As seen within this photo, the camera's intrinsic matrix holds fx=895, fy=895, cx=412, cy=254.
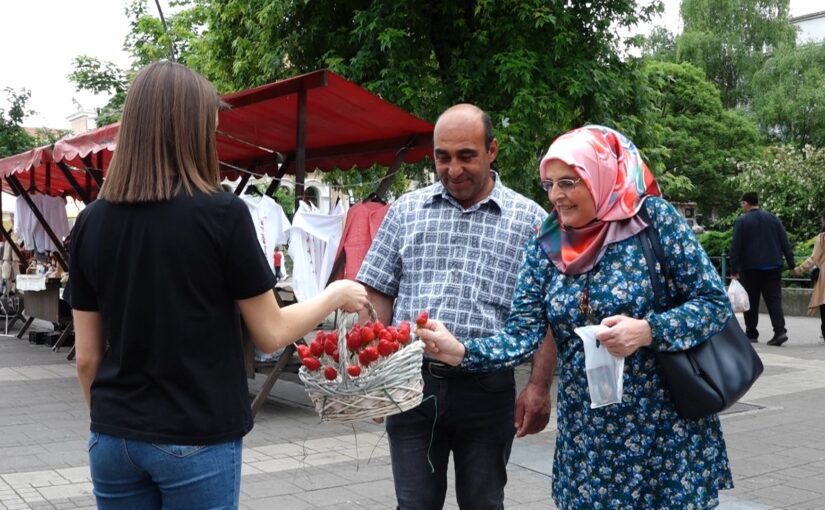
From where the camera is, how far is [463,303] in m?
3.30

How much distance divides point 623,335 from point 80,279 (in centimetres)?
148

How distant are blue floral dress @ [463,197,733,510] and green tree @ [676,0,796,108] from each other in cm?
4348

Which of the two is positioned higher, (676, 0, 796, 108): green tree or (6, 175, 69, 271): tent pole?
(676, 0, 796, 108): green tree

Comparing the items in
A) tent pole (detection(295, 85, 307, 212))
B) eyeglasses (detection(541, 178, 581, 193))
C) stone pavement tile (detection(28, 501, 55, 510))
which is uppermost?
tent pole (detection(295, 85, 307, 212))

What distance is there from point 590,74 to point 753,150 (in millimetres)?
34231

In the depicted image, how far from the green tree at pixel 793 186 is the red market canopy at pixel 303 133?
18.5 metres

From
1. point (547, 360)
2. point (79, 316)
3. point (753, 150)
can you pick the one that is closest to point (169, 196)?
point (79, 316)

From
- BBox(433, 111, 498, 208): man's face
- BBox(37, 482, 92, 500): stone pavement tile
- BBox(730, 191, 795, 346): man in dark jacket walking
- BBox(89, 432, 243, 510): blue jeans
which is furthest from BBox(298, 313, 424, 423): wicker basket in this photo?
BBox(730, 191, 795, 346): man in dark jacket walking

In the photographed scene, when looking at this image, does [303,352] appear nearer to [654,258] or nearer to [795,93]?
[654,258]

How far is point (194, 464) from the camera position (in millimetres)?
2211

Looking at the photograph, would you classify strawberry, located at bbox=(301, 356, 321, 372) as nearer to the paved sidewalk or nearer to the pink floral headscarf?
the pink floral headscarf

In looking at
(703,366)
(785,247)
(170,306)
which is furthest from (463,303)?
(785,247)

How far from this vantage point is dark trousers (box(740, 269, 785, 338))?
12891 mm

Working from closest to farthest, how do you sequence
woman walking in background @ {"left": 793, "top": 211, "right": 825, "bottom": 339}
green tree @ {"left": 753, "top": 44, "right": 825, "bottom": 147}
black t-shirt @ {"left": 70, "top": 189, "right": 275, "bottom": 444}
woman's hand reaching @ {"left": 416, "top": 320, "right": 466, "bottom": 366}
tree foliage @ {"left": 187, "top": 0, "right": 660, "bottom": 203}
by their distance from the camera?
black t-shirt @ {"left": 70, "top": 189, "right": 275, "bottom": 444} → woman's hand reaching @ {"left": 416, "top": 320, "right": 466, "bottom": 366} → tree foliage @ {"left": 187, "top": 0, "right": 660, "bottom": 203} → woman walking in background @ {"left": 793, "top": 211, "right": 825, "bottom": 339} → green tree @ {"left": 753, "top": 44, "right": 825, "bottom": 147}
